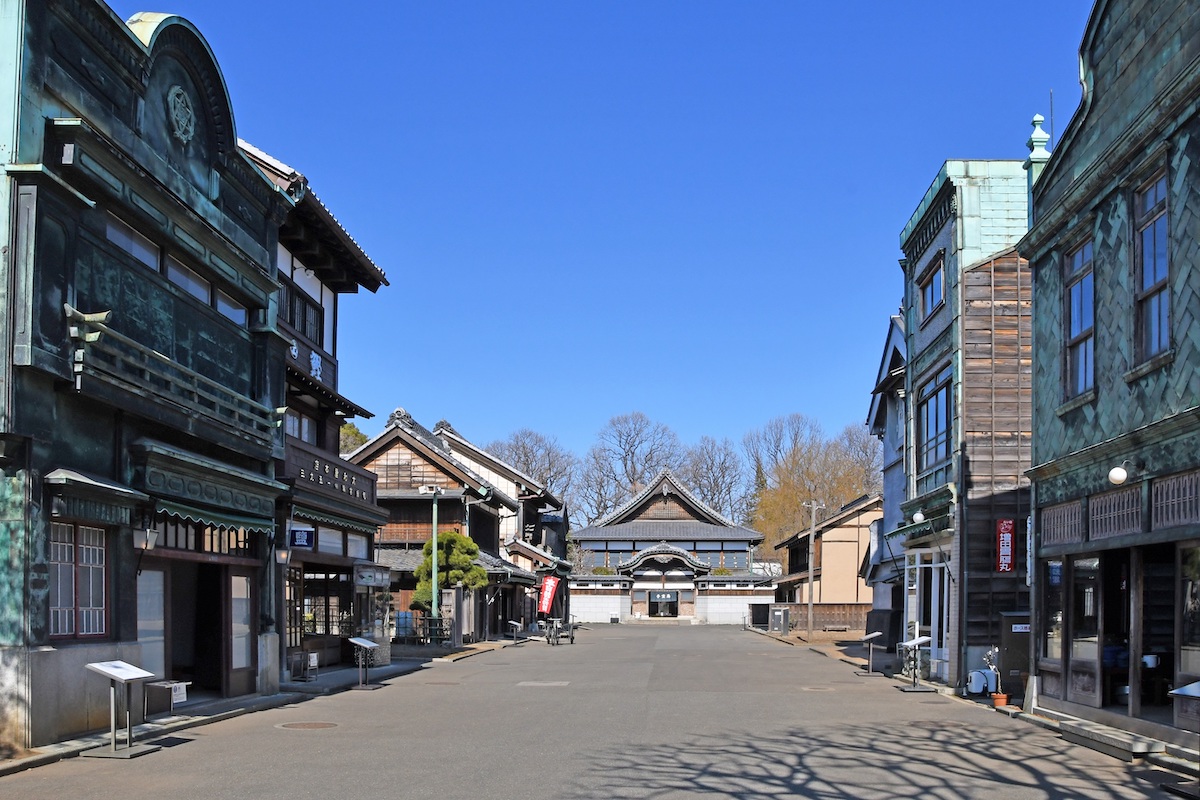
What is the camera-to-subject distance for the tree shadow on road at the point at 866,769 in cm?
1135

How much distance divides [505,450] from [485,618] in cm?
5346

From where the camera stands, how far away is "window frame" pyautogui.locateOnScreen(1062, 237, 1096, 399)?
55.3 ft

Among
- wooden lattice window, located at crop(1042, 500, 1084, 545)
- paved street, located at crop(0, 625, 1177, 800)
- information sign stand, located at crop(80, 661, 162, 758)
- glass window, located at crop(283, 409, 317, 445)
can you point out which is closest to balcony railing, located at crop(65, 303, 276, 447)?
information sign stand, located at crop(80, 661, 162, 758)

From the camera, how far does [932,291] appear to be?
2744cm

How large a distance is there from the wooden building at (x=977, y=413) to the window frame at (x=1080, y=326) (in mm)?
5813

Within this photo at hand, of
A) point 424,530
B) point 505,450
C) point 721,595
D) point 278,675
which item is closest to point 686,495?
point 721,595

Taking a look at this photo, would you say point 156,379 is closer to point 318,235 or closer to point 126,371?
point 126,371

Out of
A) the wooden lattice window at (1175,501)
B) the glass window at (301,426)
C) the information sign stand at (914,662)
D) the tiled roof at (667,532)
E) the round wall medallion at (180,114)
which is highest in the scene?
the round wall medallion at (180,114)

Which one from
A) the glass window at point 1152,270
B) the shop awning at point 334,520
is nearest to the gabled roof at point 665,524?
the shop awning at point 334,520

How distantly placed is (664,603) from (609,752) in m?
75.6

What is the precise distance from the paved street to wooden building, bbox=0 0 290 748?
1.68 m

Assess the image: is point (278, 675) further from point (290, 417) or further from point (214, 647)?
point (290, 417)

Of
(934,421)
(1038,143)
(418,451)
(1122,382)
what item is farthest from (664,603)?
(1122,382)

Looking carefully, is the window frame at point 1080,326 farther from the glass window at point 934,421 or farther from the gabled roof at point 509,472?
the gabled roof at point 509,472
